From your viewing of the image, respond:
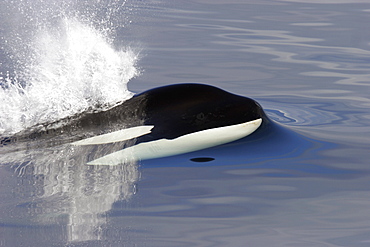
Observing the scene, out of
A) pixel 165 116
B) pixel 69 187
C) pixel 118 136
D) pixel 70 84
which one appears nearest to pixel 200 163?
pixel 165 116

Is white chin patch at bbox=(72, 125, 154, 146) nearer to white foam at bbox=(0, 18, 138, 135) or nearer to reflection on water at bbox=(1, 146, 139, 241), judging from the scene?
reflection on water at bbox=(1, 146, 139, 241)

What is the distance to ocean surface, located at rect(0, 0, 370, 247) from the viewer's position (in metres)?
4.95

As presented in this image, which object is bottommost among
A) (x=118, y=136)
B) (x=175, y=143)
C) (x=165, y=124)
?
(x=175, y=143)

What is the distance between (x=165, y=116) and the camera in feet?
24.5

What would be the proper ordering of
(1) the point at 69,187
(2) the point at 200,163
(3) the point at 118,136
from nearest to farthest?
1. (1) the point at 69,187
2. (2) the point at 200,163
3. (3) the point at 118,136

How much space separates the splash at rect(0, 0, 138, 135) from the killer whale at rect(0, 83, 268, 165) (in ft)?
1.00

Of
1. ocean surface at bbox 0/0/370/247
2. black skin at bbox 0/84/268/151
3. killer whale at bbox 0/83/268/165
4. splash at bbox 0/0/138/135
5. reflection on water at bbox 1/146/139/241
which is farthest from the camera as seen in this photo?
splash at bbox 0/0/138/135

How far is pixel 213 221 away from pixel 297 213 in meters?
0.75

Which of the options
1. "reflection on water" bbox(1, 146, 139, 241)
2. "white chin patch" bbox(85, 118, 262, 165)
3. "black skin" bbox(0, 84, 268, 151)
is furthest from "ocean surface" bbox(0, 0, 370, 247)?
"black skin" bbox(0, 84, 268, 151)

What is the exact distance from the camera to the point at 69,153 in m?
7.03

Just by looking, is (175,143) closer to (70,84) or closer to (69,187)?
(69,187)

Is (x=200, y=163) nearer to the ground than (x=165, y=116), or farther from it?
nearer to the ground

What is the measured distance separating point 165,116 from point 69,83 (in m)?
1.88

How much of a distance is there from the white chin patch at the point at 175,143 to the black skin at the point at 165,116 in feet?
0.21
